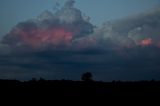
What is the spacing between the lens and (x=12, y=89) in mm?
68625

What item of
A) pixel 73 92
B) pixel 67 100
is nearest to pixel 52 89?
pixel 73 92

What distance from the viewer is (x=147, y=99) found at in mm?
60625

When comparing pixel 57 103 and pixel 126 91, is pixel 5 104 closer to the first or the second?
pixel 57 103

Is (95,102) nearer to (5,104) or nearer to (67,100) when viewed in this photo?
(67,100)

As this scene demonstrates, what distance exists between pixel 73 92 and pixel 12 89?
12.6m

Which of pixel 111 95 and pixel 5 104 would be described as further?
pixel 111 95

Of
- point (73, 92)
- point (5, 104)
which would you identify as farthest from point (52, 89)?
point (5, 104)

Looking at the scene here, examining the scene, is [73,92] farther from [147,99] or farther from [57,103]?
[147,99]

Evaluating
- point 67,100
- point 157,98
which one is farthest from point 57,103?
point 157,98

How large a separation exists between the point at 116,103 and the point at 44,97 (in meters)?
12.2

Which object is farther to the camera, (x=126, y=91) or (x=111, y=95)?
(x=126, y=91)

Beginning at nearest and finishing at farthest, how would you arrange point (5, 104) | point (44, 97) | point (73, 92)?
point (5, 104), point (44, 97), point (73, 92)

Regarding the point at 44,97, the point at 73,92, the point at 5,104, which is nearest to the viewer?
the point at 5,104

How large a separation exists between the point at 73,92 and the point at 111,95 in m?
7.12
